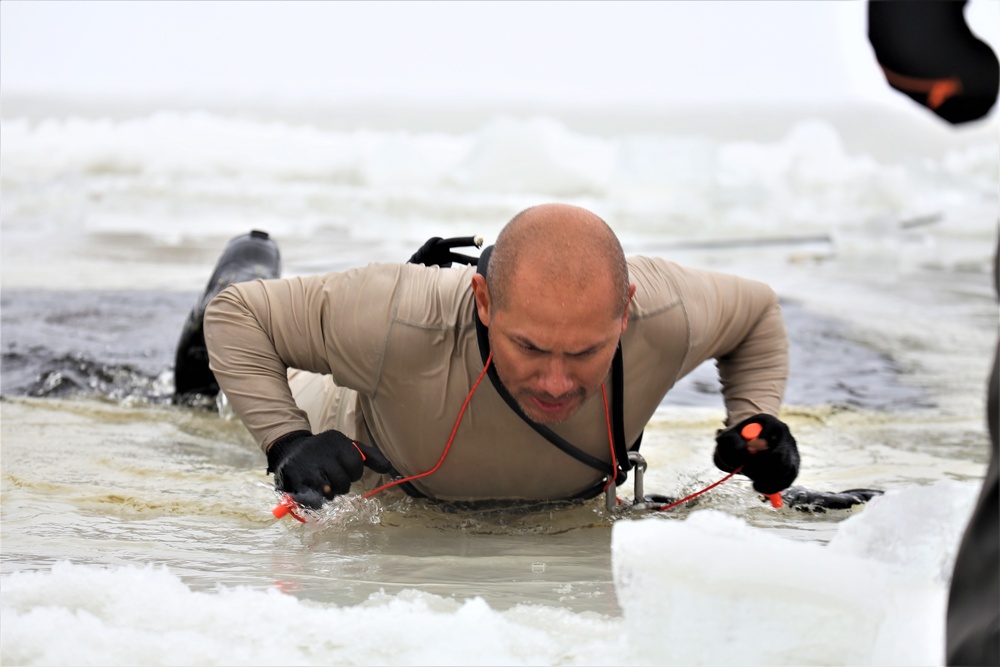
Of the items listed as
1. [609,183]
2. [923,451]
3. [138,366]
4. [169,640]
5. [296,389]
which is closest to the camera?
[169,640]

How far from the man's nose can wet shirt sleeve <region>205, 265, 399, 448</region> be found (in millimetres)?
466

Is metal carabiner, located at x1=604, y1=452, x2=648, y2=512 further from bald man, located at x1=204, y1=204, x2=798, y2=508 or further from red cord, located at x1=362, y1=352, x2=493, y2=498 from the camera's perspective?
red cord, located at x1=362, y1=352, x2=493, y2=498

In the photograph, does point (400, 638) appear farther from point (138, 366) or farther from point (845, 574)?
point (138, 366)

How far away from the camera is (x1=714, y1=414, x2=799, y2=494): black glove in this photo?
2.92 meters

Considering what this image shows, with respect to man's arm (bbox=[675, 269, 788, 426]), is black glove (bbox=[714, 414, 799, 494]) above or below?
below

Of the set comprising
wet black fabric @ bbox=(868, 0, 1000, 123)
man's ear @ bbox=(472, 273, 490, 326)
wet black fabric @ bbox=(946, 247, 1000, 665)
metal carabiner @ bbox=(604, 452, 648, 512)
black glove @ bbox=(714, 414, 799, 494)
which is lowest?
metal carabiner @ bbox=(604, 452, 648, 512)

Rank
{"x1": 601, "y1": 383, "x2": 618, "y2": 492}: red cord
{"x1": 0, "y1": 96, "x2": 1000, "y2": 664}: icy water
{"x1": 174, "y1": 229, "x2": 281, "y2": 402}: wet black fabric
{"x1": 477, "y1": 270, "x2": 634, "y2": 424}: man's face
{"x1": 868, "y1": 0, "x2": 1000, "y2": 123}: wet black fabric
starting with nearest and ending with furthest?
{"x1": 868, "y1": 0, "x2": 1000, "y2": 123}: wet black fabric, {"x1": 0, "y1": 96, "x2": 1000, "y2": 664}: icy water, {"x1": 477, "y1": 270, "x2": 634, "y2": 424}: man's face, {"x1": 601, "y1": 383, "x2": 618, "y2": 492}: red cord, {"x1": 174, "y1": 229, "x2": 281, "y2": 402}: wet black fabric

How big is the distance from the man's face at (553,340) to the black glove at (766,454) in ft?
1.63

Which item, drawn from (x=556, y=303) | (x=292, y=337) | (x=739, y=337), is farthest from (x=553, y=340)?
(x=739, y=337)

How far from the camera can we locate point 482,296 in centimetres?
270

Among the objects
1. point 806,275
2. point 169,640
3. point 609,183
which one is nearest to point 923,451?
point 169,640

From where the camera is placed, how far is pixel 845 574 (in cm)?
178

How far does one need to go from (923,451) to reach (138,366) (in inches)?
134

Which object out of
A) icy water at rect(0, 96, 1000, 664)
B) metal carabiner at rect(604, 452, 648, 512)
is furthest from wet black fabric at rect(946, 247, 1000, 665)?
metal carabiner at rect(604, 452, 648, 512)
